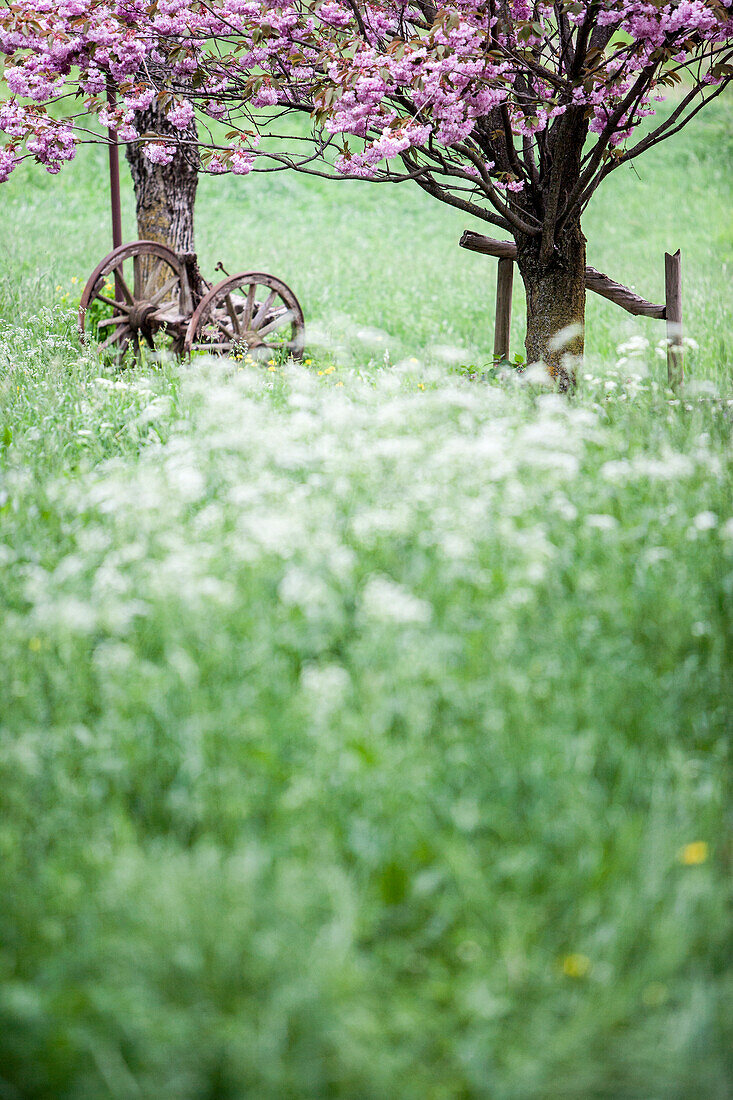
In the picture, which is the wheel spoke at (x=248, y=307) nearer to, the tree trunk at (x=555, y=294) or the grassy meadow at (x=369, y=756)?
the tree trunk at (x=555, y=294)

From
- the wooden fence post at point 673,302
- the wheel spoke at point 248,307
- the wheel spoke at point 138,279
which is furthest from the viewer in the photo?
the wheel spoke at point 138,279

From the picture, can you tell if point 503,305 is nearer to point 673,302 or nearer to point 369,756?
point 673,302

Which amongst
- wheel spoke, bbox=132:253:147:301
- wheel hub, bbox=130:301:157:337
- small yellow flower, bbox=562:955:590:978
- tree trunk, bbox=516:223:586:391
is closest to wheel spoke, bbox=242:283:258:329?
wheel hub, bbox=130:301:157:337

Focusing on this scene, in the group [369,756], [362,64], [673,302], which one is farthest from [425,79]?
[369,756]

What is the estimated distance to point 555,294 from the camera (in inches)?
250

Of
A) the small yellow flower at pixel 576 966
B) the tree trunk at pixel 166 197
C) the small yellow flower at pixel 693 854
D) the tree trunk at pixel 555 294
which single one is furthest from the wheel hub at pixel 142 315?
the small yellow flower at pixel 576 966

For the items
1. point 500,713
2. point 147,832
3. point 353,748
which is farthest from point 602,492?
point 147,832

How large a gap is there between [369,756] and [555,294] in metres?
4.94

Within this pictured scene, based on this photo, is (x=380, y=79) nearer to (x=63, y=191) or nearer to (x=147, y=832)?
(x=147, y=832)

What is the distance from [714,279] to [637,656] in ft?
39.9

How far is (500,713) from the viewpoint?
245 cm

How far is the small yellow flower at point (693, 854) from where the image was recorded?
6.91ft

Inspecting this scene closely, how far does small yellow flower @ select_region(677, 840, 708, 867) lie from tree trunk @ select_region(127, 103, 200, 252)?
8.87 m

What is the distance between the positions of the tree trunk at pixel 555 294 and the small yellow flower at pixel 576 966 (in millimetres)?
4897
